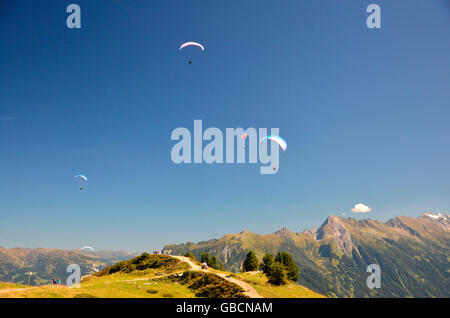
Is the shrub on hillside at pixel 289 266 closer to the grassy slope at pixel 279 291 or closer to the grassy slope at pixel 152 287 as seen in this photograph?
the grassy slope at pixel 152 287

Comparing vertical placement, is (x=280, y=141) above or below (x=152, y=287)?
above

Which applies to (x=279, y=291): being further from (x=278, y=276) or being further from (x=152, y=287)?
(x=152, y=287)

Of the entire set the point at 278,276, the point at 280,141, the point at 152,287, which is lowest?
the point at 152,287

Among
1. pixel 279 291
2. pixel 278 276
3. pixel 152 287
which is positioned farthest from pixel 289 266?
pixel 152 287

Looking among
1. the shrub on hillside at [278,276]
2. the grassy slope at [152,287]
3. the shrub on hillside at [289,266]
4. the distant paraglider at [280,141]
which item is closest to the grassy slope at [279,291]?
the grassy slope at [152,287]

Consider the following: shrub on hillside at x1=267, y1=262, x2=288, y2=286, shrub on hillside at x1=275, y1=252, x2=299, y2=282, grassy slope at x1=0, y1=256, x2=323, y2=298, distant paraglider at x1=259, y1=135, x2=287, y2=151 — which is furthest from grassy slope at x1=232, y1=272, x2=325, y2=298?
shrub on hillside at x1=275, y1=252, x2=299, y2=282

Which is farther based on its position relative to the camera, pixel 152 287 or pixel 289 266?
pixel 289 266

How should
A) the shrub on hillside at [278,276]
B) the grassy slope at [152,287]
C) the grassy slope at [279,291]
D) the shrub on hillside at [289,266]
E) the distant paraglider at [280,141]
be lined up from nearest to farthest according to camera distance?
the grassy slope at [152,287], the grassy slope at [279,291], the shrub on hillside at [278,276], the distant paraglider at [280,141], the shrub on hillside at [289,266]

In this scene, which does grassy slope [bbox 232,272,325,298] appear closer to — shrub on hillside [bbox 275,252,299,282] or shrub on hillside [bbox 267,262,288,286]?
shrub on hillside [bbox 267,262,288,286]
